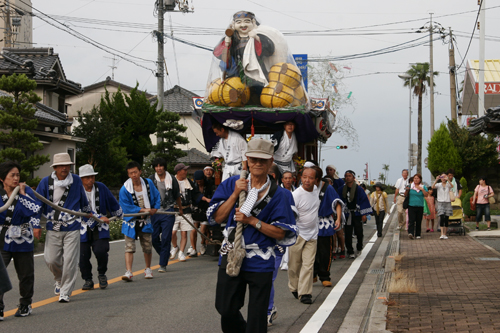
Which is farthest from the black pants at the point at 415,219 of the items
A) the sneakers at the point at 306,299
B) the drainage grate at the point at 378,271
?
the sneakers at the point at 306,299

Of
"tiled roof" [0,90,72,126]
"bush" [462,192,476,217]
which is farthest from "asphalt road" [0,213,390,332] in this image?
"tiled roof" [0,90,72,126]

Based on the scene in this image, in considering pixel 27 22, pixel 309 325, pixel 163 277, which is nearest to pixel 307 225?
pixel 309 325

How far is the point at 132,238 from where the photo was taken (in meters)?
9.67

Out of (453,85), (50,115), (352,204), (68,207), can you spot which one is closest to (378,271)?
(352,204)

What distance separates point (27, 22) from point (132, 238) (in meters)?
42.3

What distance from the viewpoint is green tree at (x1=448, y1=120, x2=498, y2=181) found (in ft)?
91.2

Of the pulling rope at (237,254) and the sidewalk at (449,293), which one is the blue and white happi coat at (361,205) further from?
the pulling rope at (237,254)

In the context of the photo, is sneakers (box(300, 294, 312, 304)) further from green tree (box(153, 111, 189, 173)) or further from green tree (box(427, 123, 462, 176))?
green tree (box(153, 111, 189, 173))

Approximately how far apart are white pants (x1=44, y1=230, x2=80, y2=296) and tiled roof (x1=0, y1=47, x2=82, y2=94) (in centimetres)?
2285

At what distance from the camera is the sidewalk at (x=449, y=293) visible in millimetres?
6305

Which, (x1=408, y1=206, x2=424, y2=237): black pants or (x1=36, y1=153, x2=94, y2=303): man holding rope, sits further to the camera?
(x1=408, y1=206, x2=424, y2=237): black pants

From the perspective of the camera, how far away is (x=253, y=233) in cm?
466

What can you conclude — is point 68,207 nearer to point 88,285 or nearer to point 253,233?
point 88,285

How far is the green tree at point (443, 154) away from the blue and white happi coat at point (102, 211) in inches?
860
